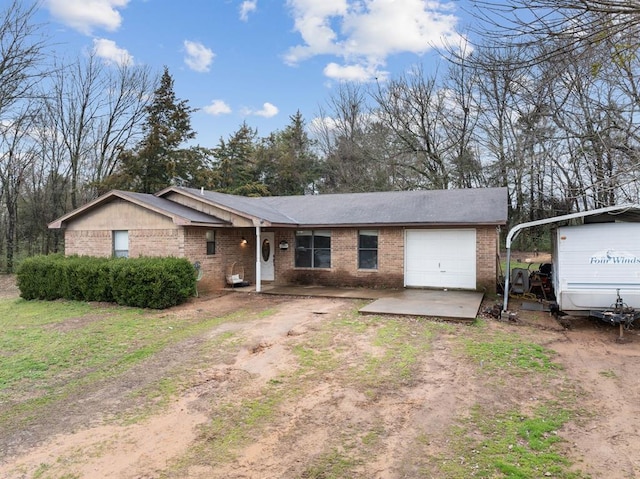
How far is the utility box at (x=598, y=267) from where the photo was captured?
27.1 feet

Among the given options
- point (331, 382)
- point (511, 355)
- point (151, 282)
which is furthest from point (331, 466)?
point (151, 282)

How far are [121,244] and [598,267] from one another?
521 inches

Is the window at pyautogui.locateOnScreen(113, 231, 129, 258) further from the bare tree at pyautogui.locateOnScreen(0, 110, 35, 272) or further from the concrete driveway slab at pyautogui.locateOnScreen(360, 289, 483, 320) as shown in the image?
the bare tree at pyautogui.locateOnScreen(0, 110, 35, 272)

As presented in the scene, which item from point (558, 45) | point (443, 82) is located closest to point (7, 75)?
point (558, 45)

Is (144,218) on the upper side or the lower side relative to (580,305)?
upper

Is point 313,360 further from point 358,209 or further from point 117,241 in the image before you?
point 117,241

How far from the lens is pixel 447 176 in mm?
26688

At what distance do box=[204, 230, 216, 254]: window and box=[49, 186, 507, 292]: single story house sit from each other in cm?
5

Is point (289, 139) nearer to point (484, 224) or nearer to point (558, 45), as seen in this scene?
point (484, 224)

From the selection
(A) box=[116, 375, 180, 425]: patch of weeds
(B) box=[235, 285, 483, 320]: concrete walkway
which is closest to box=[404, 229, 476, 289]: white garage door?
(B) box=[235, 285, 483, 320]: concrete walkway

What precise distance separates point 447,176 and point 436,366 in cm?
2217

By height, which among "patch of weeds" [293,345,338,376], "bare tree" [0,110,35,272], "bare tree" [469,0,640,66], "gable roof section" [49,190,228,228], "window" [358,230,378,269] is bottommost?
"patch of weeds" [293,345,338,376]

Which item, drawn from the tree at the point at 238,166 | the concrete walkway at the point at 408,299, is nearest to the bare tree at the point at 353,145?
the tree at the point at 238,166

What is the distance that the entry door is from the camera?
1541 centimetres
